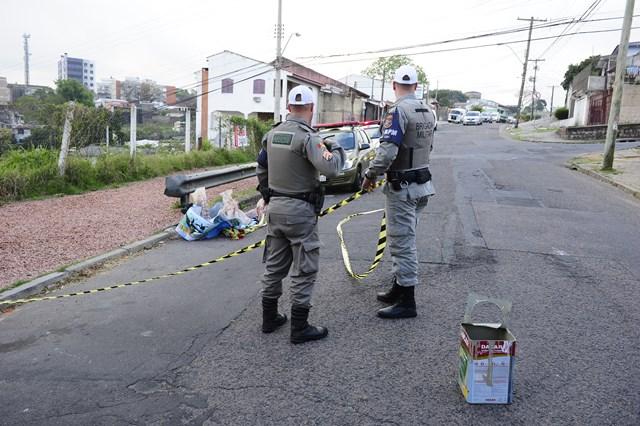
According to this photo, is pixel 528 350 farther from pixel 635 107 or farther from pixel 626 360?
Result: pixel 635 107

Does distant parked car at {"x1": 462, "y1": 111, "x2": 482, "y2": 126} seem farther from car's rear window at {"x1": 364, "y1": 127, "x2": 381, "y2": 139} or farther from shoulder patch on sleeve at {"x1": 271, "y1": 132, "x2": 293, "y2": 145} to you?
shoulder patch on sleeve at {"x1": 271, "y1": 132, "x2": 293, "y2": 145}

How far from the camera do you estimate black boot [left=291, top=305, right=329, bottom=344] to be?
407cm

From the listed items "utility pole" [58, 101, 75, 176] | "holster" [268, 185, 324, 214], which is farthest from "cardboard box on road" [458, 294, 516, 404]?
"utility pole" [58, 101, 75, 176]

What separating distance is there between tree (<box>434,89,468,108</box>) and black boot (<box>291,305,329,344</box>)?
11685cm

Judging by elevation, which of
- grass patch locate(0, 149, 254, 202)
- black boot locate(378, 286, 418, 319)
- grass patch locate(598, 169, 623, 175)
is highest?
grass patch locate(598, 169, 623, 175)

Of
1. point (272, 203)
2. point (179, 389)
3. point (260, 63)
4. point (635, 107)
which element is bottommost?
point (179, 389)

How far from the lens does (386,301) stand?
4879 millimetres

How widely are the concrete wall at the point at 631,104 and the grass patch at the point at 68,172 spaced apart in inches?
1155

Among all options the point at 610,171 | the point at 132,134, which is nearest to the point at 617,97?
the point at 610,171

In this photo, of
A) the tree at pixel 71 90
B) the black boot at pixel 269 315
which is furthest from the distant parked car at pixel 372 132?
the tree at pixel 71 90

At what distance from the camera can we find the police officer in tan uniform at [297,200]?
407cm

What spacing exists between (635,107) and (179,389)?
3649 cm

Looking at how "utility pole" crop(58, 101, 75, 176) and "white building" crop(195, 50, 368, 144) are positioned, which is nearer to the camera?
"utility pole" crop(58, 101, 75, 176)

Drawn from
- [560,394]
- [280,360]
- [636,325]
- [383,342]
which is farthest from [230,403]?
[636,325]
